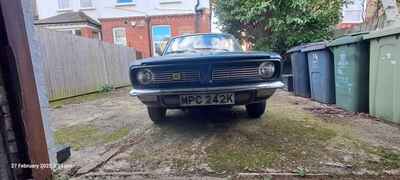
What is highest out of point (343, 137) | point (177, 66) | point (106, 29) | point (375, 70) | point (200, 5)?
point (200, 5)

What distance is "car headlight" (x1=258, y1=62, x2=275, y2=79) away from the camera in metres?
3.13

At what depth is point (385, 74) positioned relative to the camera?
12.0 feet

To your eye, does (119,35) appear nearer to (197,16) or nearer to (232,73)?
(197,16)

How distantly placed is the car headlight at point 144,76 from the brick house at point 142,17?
567 inches

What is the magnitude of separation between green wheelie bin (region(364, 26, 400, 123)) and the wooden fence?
7.01 m

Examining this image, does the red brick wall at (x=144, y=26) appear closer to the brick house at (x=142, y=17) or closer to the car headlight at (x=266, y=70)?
the brick house at (x=142, y=17)

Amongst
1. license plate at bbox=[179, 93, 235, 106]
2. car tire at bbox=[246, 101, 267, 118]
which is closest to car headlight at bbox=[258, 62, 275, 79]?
license plate at bbox=[179, 93, 235, 106]

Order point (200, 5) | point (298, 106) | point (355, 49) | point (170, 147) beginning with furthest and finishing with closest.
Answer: point (200, 5)
point (298, 106)
point (355, 49)
point (170, 147)

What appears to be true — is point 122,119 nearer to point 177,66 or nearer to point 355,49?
point 177,66

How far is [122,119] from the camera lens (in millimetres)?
4570

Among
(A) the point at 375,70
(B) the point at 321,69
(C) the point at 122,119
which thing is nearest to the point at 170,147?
(C) the point at 122,119

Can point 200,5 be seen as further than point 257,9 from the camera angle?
Yes

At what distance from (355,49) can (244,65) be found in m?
2.26

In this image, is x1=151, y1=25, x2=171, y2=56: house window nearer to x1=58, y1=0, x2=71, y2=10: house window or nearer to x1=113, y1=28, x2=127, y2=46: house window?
x1=113, y1=28, x2=127, y2=46: house window
